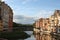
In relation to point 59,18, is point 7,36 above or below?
below

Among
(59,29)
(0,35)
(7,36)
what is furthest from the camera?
(59,29)

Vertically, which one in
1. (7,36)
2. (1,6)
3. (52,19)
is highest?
(1,6)

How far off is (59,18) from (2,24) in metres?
16.9

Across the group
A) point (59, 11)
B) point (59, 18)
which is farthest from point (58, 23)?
point (59, 11)

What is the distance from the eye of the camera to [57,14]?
58.7 metres

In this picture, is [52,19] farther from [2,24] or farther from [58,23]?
[2,24]

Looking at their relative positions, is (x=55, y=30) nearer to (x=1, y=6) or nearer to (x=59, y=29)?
(x=59, y=29)

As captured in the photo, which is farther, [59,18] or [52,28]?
[52,28]

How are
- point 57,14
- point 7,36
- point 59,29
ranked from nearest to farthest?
point 7,36 → point 59,29 → point 57,14

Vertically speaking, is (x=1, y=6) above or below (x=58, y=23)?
above

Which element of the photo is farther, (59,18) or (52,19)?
(52,19)

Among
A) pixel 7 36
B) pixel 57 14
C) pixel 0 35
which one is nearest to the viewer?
pixel 0 35

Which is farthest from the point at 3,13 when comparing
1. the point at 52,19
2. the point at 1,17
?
the point at 52,19

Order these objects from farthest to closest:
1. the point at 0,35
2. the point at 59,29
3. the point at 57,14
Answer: the point at 57,14
the point at 59,29
the point at 0,35
